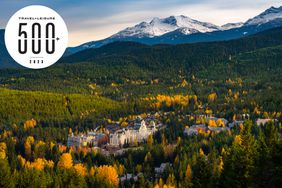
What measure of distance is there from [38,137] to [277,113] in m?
86.0

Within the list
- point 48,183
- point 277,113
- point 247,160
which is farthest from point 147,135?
point 247,160

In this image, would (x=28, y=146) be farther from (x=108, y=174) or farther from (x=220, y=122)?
(x=220, y=122)

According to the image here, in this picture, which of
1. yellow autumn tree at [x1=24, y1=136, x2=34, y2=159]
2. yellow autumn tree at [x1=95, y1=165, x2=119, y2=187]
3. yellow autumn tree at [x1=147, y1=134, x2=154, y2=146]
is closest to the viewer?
yellow autumn tree at [x1=95, y1=165, x2=119, y2=187]

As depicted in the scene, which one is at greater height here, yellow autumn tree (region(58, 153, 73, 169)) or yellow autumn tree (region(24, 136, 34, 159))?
yellow autumn tree (region(58, 153, 73, 169))

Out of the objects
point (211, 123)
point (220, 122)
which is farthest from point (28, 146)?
point (220, 122)

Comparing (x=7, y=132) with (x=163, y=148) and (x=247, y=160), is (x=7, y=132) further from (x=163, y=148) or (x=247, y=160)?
(x=247, y=160)

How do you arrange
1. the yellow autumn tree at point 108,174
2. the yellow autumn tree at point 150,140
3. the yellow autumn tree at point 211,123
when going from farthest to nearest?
the yellow autumn tree at point 211,123
the yellow autumn tree at point 150,140
the yellow autumn tree at point 108,174

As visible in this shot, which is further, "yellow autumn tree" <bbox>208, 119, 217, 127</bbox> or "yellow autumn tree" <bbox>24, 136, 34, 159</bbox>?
"yellow autumn tree" <bbox>208, 119, 217, 127</bbox>

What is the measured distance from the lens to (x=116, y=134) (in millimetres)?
164375

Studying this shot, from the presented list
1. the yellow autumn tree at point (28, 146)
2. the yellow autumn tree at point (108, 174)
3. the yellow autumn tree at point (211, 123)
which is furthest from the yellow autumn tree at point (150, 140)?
the yellow autumn tree at point (108, 174)

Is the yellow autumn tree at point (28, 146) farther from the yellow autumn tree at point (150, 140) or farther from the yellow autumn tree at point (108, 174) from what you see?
the yellow autumn tree at point (108, 174)

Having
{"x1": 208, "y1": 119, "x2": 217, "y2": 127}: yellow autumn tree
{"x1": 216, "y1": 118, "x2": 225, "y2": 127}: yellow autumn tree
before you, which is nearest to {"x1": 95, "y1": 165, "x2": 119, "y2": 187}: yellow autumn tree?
{"x1": 208, "y1": 119, "x2": 217, "y2": 127}: yellow autumn tree

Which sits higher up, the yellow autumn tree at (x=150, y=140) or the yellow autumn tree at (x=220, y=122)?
the yellow autumn tree at (x=220, y=122)

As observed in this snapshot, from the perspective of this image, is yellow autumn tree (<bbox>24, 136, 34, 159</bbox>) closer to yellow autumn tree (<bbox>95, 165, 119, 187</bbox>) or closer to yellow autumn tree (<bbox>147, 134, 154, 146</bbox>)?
yellow autumn tree (<bbox>147, 134, 154, 146</bbox>)
